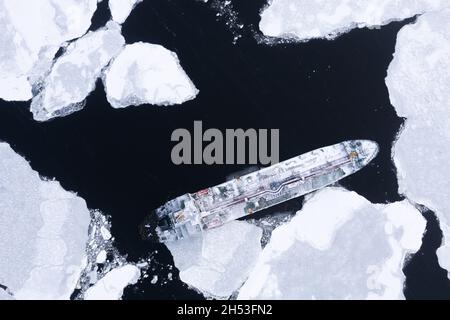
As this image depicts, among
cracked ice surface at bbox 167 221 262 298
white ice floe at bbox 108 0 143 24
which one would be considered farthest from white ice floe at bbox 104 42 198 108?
cracked ice surface at bbox 167 221 262 298

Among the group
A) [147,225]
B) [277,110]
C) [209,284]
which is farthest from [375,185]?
[147,225]

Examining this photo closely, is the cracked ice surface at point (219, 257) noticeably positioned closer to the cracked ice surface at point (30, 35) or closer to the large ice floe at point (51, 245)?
the large ice floe at point (51, 245)

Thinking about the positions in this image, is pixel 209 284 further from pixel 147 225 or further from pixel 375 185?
pixel 375 185

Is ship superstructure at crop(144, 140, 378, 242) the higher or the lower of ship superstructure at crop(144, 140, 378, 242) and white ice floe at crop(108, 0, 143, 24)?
the lower

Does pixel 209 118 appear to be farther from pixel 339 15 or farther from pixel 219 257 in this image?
pixel 339 15

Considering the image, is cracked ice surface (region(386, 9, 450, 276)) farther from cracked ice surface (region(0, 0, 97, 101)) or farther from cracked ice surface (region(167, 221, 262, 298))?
cracked ice surface (region(0, 0, 97, 101))

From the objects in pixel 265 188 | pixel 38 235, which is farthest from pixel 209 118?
pixel 38 235
